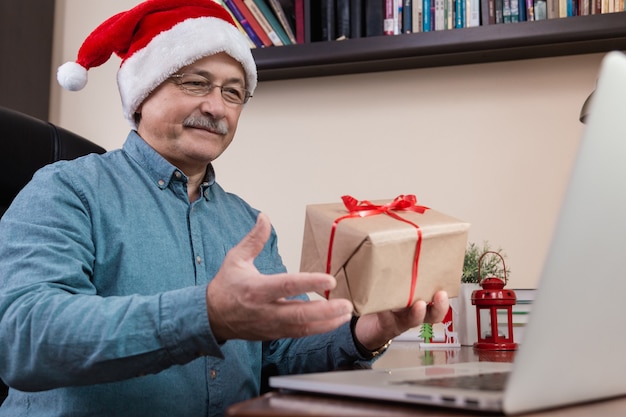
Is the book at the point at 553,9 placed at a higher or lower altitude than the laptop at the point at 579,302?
higher

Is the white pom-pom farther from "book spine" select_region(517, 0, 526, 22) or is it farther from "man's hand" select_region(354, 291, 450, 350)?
"book spine" select_region(517, 0, 526, 22)

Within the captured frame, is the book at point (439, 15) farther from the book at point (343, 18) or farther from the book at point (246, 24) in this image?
the book at point (246, 24)

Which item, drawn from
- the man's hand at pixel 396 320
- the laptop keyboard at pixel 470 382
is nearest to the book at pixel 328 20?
the man's hand at pixel 396 320

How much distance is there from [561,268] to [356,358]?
617 millimetres

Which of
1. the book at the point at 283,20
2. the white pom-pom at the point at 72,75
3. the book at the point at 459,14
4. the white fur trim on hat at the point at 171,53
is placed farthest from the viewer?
the book at the point at 283,20

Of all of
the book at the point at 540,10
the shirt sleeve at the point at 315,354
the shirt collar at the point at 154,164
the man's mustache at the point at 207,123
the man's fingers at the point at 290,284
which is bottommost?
the shirt sleeve at the point at 315,354

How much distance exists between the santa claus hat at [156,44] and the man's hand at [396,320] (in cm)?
64

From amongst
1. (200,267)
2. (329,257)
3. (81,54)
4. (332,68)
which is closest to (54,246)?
(200,267)

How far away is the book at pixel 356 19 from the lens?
1.76 metres

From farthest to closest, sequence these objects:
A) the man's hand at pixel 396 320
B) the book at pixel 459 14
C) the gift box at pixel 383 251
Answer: the book at pixel 459 14 → the man's hand at pixel 396 320 → the gift box at pixel 383 251

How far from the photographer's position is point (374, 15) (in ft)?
5.72

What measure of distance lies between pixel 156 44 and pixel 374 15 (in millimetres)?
684

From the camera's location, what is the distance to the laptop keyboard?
545 millimetres

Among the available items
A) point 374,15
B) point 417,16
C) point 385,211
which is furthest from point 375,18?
point 385,211
